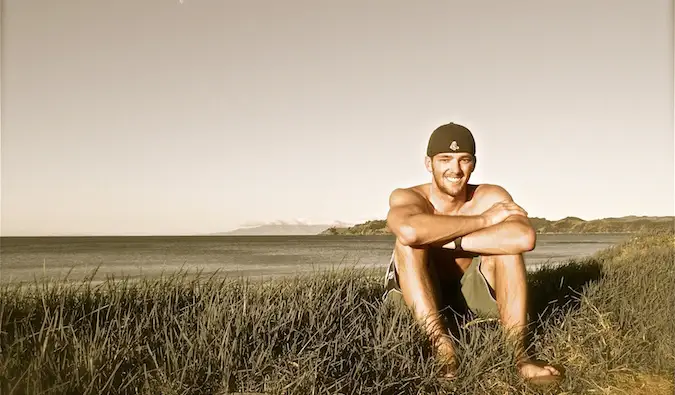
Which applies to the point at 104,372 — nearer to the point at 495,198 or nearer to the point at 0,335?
the point at 0,335

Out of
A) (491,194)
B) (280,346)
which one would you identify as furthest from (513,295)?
(280,346)

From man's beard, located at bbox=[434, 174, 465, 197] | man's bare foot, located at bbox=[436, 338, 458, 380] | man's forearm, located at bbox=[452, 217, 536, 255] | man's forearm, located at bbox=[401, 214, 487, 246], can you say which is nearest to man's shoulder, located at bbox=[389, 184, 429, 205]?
man's beard, located at bbox=[434, 174, 465, 197]

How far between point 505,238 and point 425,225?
463 millimetres

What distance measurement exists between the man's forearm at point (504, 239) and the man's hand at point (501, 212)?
0.07 meters

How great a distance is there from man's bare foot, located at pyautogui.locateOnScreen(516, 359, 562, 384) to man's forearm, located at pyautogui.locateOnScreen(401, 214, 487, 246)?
796mm

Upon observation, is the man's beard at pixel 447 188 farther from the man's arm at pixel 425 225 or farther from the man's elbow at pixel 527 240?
the man's elbow at pixel 527 240

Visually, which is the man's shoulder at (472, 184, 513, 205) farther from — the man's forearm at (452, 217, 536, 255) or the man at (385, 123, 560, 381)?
the man's forearm at (452, 217, 536, 255)

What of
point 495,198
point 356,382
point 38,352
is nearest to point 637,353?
point 495,198

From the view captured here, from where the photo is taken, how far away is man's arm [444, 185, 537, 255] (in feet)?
10.5

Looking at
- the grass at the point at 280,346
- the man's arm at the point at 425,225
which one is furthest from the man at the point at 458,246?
the grass at the point at 280,346

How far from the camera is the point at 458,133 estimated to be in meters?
3.46

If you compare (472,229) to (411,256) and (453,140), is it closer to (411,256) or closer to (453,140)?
(411,256)

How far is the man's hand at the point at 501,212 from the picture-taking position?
341cm

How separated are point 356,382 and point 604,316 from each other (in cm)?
228
